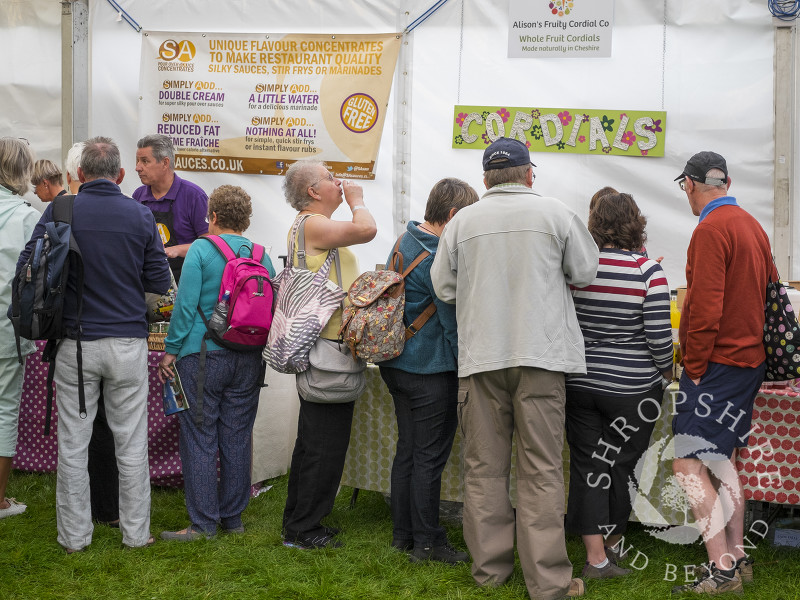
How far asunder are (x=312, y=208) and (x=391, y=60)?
1719mm

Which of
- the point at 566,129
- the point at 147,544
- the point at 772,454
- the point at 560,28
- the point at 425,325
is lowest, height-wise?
the point at 147,544

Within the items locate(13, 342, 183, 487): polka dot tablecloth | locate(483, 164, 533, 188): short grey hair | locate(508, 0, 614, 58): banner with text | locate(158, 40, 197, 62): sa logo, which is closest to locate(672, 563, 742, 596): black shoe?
locate(483, 164, 533, 188): short grey hair

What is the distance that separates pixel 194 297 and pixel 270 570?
109 centimetres

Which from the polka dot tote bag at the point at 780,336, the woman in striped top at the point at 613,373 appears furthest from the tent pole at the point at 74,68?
the polka dot tote bag at the point at 780,336

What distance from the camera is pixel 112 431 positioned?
347cm

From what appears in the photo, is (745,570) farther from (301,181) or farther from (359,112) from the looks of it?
(359,112)

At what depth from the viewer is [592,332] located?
3039 millimetres

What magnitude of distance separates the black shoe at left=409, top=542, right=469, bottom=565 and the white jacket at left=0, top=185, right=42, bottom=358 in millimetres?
1930

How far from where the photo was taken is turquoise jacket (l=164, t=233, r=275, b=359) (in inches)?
136

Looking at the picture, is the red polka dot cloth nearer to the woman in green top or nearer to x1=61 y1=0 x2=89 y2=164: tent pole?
the woman in green top

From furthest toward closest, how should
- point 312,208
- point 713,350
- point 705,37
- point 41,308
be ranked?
point 705,37
point 312,208
point 41,308
point 713,350

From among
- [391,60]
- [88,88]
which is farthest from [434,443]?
[88,88]

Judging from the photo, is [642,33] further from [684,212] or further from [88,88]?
[88,88]
